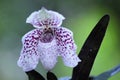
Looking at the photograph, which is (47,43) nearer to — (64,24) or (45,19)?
(45,19)

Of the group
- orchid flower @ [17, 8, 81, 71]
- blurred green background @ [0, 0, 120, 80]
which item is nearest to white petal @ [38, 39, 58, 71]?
orchid flower @ [17, 8, 81, 71]

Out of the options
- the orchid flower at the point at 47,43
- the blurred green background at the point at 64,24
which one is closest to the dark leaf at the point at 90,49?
the orchid flower at the point at 47,43

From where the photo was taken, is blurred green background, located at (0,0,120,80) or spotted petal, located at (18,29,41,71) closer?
spotted petal, located at (18,29,41,71)

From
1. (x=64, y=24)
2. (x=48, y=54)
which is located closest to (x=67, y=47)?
(x=48, y=54)

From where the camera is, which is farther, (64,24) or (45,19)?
(64,24)

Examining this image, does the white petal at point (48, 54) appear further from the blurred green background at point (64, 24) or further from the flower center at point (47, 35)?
the blurred green background at point (64, 24)

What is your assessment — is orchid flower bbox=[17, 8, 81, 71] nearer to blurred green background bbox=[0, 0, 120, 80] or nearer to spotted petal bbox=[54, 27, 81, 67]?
spotted petal bbox=[54, 27, 81, 67]

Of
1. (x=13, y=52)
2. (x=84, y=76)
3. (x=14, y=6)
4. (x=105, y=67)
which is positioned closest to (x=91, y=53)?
(x=84, y=76)
